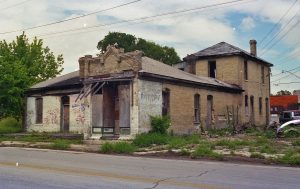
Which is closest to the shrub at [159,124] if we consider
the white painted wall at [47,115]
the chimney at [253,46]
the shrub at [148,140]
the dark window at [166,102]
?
the shrub at [148,140]

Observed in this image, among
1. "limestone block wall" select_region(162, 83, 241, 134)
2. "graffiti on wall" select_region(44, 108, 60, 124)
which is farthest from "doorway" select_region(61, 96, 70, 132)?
"limestone block wall" select_region(162, 83, 241, 134)

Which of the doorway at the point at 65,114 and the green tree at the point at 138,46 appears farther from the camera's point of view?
the green tree at the point at 138,46

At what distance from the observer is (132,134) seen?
2422 centimetres

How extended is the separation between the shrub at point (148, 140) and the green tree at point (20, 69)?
46.9 feet

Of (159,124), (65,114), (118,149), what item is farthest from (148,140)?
(65,114)

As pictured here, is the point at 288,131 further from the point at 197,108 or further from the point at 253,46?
the point at 253,46

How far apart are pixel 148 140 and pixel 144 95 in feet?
10.2

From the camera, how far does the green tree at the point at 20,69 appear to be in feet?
109

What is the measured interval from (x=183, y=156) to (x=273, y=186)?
828cm

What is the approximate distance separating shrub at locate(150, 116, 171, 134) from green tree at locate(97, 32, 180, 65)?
131 feet

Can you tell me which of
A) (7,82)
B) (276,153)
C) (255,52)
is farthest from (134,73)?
(255,52)

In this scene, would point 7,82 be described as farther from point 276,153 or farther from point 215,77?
point 276,153

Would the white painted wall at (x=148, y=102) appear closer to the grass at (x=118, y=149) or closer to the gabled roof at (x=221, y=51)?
the grass at (x=118, y=149)

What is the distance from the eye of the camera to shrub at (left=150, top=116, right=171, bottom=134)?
24.8m
